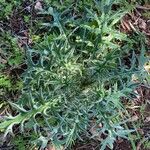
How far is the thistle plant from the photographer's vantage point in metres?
2.26

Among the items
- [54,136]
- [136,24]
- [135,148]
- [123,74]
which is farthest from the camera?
[136,24]

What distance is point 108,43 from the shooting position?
2549 millimetres

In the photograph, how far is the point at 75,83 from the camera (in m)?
2.49

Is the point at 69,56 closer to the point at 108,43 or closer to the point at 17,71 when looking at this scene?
the point at 108,43

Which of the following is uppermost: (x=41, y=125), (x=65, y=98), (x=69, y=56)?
(x=69, y=56)

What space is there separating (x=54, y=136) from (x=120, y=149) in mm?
608

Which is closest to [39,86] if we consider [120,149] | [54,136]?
[54,136]

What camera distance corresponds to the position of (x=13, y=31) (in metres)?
2.77

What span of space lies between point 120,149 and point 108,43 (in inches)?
28.1

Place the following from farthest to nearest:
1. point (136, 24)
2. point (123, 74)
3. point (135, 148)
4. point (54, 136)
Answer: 1. point (136, 24)
2. point (135, 148)
3. point (123, 74)
4. point (54, 136)

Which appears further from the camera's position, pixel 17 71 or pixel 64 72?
pixel 17 71

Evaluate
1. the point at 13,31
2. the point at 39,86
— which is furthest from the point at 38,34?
the point at 39,86

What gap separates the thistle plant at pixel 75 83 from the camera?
2264 mm

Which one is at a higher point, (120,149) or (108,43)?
(108,43)
